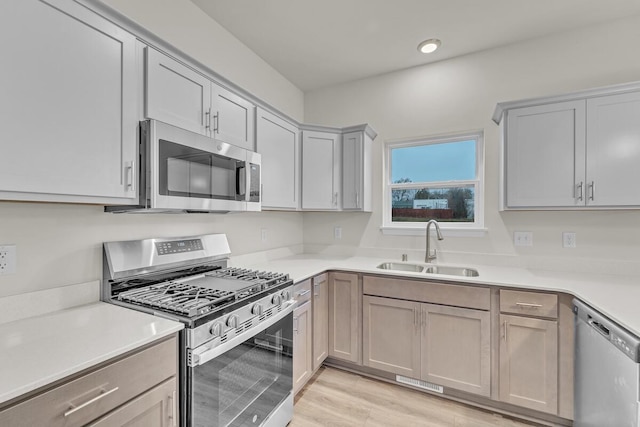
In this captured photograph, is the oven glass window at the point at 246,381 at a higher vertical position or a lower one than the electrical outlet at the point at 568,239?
lower

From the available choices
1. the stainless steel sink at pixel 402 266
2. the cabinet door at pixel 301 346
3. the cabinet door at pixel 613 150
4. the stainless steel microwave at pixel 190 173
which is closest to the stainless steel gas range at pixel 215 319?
the cabinet door at pixel 301 346

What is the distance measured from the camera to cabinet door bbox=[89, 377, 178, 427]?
0.99m

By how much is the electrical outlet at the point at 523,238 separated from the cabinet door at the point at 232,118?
7.43ft

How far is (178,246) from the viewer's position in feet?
6.16

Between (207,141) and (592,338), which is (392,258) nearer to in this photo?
(592,338)

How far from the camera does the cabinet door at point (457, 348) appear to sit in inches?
77.7

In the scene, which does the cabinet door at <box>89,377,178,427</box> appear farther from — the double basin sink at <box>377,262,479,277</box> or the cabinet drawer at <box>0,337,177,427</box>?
the double basin sink at <box>377,262,479,277</box>

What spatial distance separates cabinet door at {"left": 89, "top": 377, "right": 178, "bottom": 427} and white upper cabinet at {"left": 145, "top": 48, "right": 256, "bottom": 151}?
123cm

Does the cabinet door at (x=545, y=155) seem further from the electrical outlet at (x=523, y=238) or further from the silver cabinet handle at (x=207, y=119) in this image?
the silver cabinet handle at (x=207, y=119)

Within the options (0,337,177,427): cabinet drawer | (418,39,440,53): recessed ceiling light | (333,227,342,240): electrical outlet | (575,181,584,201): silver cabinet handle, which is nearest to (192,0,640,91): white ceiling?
(418,39,440,53): recessed ceiling light

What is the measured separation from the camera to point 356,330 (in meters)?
2.37

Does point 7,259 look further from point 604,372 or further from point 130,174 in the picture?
point 604,372

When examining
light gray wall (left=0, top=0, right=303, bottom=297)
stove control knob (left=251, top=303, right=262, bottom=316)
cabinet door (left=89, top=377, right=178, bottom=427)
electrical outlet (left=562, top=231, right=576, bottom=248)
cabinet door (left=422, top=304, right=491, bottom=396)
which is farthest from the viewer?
electrical outlet (left=562, top=231, right=576, bottom=248)

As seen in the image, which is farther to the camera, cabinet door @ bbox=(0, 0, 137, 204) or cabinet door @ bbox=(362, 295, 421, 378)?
cabinet door @ bbox=(362, 295, 421, 378)
